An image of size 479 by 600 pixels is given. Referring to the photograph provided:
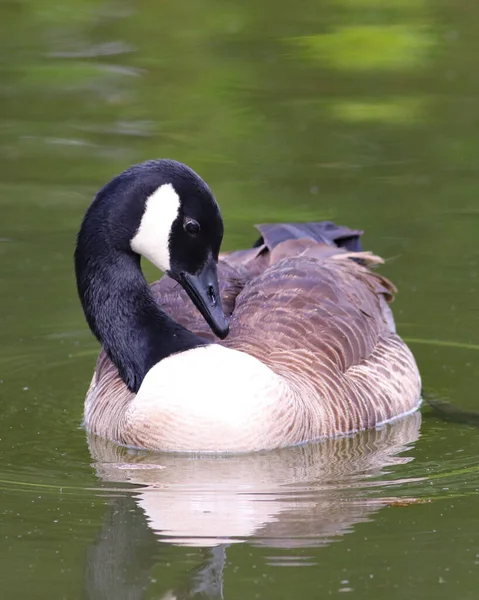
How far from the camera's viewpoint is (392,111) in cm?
1681

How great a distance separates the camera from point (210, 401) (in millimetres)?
8594

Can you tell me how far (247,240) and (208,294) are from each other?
416 centimetres

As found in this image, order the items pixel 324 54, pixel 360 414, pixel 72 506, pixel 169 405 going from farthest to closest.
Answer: pixel 324 54
pixel 360 414
pixel 169 405
pixel 72 506

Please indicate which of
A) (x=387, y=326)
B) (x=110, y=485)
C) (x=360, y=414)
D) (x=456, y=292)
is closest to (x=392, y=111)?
(x=456, y=292)

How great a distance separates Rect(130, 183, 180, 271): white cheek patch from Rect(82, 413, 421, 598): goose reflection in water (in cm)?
131

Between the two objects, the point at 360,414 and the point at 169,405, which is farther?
the point at 360,414

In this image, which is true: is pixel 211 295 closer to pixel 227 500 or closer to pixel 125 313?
pixel 125 313

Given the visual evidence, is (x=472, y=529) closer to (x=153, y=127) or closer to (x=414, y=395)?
(x=414, y=395)

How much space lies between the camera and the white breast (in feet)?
28.3

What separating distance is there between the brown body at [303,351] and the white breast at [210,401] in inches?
1.1

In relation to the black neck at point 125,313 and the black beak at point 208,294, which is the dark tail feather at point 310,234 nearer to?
the black neck at point 125,313

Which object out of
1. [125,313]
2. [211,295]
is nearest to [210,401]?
[211,295]

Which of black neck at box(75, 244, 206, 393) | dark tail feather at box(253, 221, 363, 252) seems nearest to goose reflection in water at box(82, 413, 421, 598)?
black neck at box(75, 244, 206, 393)

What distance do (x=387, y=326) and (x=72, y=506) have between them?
3.53 metres
